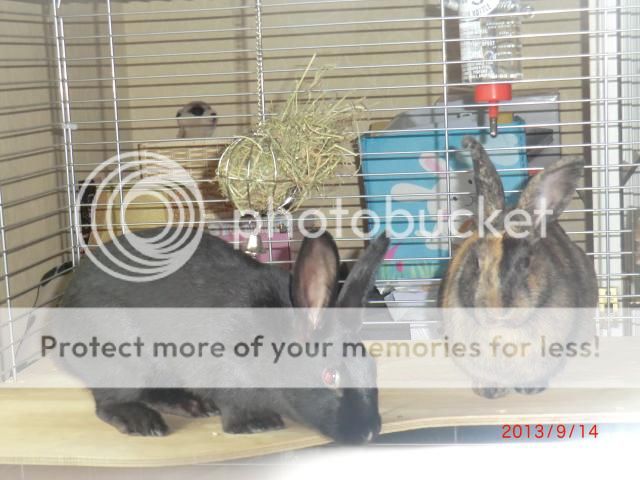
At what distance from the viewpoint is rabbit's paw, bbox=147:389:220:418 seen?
121 centimetres

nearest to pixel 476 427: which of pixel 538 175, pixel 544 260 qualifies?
pixel 544 260

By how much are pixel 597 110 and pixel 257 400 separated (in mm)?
981

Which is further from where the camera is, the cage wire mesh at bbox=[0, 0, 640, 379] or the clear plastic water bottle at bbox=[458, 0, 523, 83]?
the cage wire mesh at bbox=[0, 0, 640, 379]

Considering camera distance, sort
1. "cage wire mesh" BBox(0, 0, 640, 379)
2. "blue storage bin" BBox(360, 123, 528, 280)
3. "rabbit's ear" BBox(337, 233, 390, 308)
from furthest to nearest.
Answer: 1. "blue storage bin" BBox(360, 123, 528, 280)
2. "cage wire mesh" BBox(0, 0, 640, 379)
3. "rabbit's ear" BBox(337, 233, 390, 308)

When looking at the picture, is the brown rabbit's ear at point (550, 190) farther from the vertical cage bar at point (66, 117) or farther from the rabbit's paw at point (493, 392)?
the vertical cage bar at point (66, 117)

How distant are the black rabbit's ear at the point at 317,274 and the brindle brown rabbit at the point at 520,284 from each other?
0.19m

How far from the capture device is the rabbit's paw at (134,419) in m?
1.13

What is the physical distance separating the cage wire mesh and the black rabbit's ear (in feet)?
1.39

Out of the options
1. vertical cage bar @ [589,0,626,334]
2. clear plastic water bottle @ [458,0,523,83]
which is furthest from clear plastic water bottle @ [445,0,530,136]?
vertical cage bar @ [589,0,626,334]

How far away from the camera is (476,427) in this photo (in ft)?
3.86

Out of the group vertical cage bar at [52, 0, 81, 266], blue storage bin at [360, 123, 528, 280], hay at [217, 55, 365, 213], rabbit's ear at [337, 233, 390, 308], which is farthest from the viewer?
blue storage bin at [360, 123, 528, 280]

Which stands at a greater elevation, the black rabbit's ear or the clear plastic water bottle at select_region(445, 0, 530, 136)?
the clear plastic water bottle at select_region(445, 0, 530, 136)

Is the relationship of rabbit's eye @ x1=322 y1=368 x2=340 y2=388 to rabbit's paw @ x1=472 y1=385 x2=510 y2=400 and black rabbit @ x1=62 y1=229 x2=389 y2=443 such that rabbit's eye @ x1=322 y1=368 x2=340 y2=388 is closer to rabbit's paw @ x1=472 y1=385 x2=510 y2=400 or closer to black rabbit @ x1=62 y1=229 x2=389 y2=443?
black rabbit @ x1=62 y1=229 x2=389 y2=443

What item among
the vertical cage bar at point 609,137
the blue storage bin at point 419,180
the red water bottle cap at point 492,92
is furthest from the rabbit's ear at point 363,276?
the blue storage bin at point 419,180
